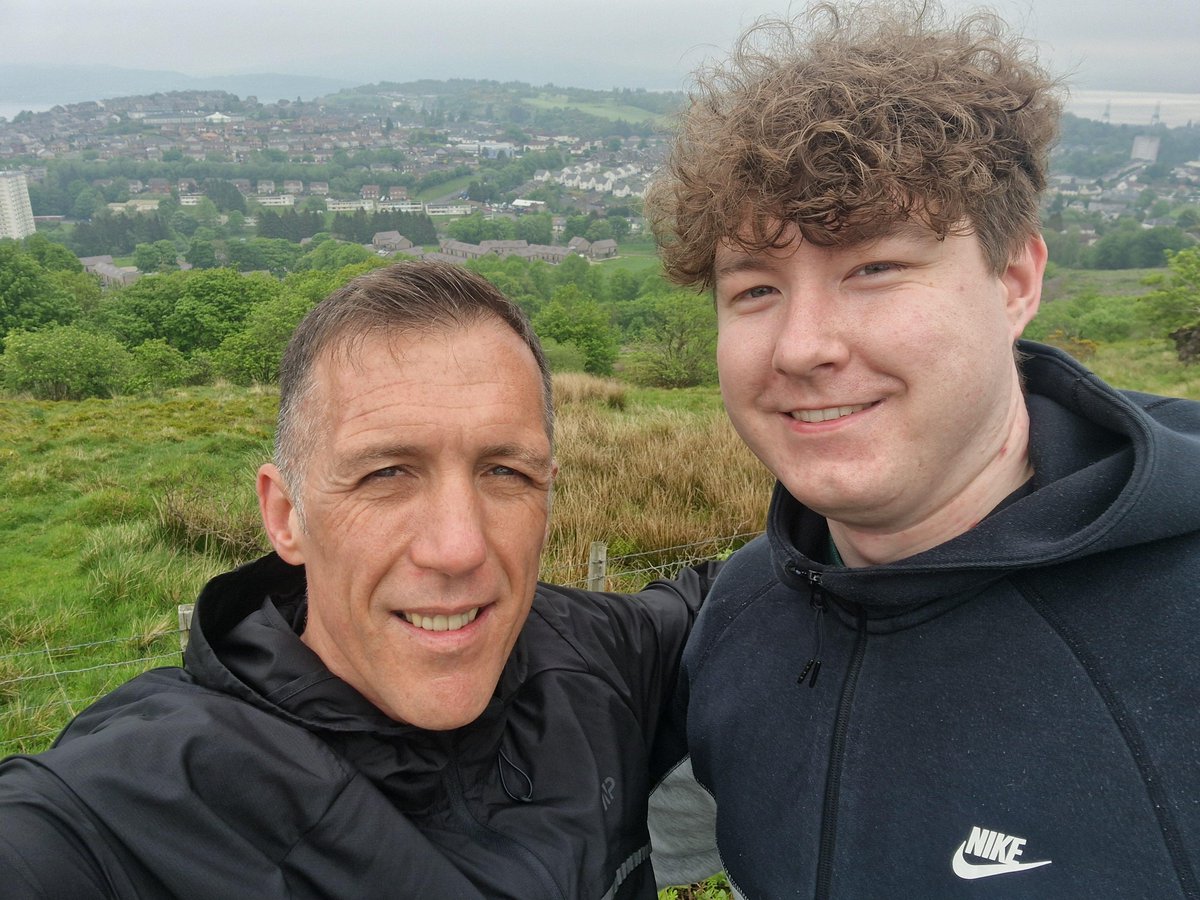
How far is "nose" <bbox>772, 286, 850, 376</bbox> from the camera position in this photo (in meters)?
→ 1.46

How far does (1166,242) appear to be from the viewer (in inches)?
3401

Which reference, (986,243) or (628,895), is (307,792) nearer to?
(628,895)

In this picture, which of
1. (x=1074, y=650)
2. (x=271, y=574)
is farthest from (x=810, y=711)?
(x=271, y=574)

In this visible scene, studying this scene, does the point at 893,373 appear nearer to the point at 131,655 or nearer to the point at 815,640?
the point at 815,640

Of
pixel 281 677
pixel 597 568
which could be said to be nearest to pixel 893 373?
pixel 281 677

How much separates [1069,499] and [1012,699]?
366mm

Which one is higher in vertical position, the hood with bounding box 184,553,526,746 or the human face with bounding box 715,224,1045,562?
the human face with bounding box 715,224,1045,562

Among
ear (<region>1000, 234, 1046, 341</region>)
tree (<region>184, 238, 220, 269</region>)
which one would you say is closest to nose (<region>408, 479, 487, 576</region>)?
ear (<region>1000, 234, 1046, 341</region>)

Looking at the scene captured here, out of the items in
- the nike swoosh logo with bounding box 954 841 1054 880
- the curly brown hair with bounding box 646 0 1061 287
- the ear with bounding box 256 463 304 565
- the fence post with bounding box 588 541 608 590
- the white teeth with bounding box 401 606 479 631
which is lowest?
the fence post with bounding box 588 541 608 590

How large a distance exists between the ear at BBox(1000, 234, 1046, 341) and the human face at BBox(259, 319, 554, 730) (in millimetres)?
1011

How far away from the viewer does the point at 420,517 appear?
1.57 metres

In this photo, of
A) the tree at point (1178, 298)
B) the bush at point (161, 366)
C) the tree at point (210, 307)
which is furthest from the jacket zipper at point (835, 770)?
the tree at point (210, 307)

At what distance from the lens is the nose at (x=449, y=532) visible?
1.54 m

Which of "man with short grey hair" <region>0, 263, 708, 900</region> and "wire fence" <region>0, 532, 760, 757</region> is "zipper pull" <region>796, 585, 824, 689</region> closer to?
"man with short grey hair" <region>0, 263, 708, 900</region>
